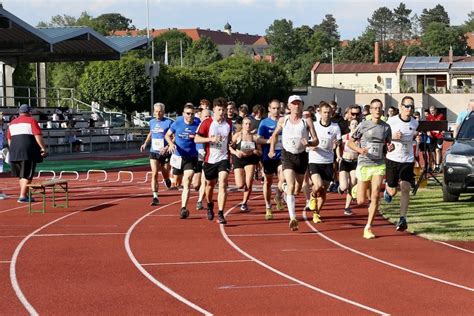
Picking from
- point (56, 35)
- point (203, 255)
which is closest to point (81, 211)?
point (203, 255)

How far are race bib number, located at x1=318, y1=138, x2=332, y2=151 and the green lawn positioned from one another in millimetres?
1572

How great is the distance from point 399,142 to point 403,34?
187113mm

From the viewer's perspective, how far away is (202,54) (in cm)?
12275

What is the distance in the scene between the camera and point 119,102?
6812cm

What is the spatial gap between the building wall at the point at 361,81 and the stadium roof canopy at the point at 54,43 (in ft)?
200

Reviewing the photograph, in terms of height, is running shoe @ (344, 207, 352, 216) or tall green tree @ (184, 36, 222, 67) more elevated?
tall green tree @ (184, 36, 222, 67)

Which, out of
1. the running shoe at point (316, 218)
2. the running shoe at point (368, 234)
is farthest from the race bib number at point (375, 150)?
the running shoe at point (316, 218)

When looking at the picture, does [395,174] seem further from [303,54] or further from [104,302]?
[303,54]

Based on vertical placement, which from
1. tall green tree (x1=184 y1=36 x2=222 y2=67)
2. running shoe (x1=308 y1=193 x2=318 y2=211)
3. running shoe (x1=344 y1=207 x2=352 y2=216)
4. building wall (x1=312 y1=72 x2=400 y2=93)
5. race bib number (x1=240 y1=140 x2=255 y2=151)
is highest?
tall green tree (x1=184 y1=36 x2=222 y2=67)

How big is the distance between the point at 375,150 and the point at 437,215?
3270 mm

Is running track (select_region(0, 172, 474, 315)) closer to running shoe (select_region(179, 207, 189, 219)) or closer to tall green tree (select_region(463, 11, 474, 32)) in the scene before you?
running shoe (select_region(179, 207, 189, 219))

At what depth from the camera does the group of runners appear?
1353 cm

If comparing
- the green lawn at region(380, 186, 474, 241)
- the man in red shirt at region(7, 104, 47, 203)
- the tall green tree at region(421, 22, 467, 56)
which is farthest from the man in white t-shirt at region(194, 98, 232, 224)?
the tall green tree at region(421, 22, 467, 56)

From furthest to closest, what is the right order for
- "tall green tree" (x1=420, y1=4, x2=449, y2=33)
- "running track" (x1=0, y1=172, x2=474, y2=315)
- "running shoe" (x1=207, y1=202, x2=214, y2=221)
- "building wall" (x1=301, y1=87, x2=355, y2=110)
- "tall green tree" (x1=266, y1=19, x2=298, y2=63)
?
"tall green tree" (x1=420, y1=4, x2=449, y2=33) → "tall green tree" (x1=266, y1=19, x2=298, y2=63) → "building wall" (x1=301, y1=87, x2=355, y2=110) → "running shoe" (x1=207, y1=202, x2=214, y2=221) → "running track" (x1=0, y1=172, x2=474, y2=315)
